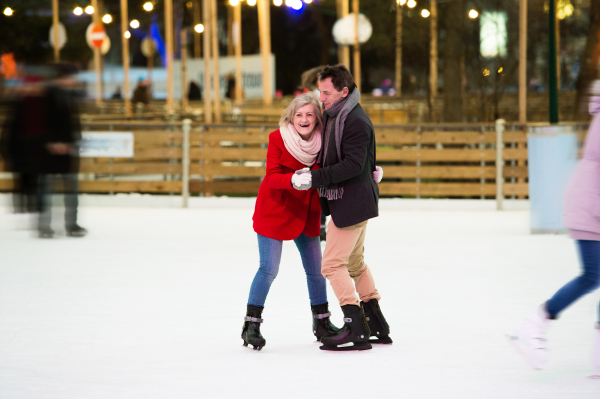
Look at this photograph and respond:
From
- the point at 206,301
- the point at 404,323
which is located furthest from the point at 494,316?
the point at 206,301

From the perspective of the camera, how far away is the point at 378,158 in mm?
14188

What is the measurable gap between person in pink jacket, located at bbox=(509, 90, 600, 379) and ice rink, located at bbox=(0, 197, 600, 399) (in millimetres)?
136

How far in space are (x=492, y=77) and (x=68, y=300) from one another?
12.2 metres

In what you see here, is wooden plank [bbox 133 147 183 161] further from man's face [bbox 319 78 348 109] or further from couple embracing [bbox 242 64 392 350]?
man's face [bbox 319 78 348 109]

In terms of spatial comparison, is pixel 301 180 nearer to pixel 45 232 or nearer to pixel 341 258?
pixel 341 258

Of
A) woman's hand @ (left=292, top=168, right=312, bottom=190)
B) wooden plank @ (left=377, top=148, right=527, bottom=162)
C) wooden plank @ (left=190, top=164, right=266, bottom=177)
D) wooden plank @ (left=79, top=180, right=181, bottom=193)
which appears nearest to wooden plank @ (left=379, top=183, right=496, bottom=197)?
wooden plank @ (left=377, top=148, right=527, bottom=162)

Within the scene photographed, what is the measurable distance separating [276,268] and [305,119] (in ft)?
2.67

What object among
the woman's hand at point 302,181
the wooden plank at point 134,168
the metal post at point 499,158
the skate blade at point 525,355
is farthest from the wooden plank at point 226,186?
the skate blade at point 525,355

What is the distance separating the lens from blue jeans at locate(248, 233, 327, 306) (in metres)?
4.64

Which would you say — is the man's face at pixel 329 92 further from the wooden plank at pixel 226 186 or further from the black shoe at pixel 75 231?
the wooden plank at pixel 226 186

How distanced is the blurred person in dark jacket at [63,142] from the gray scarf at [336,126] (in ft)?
18.3

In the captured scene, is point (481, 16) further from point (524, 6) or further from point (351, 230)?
point (351, 230)

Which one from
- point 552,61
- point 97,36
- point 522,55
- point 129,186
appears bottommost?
point 129,186

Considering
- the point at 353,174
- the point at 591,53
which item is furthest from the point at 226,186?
the point at 353,174
